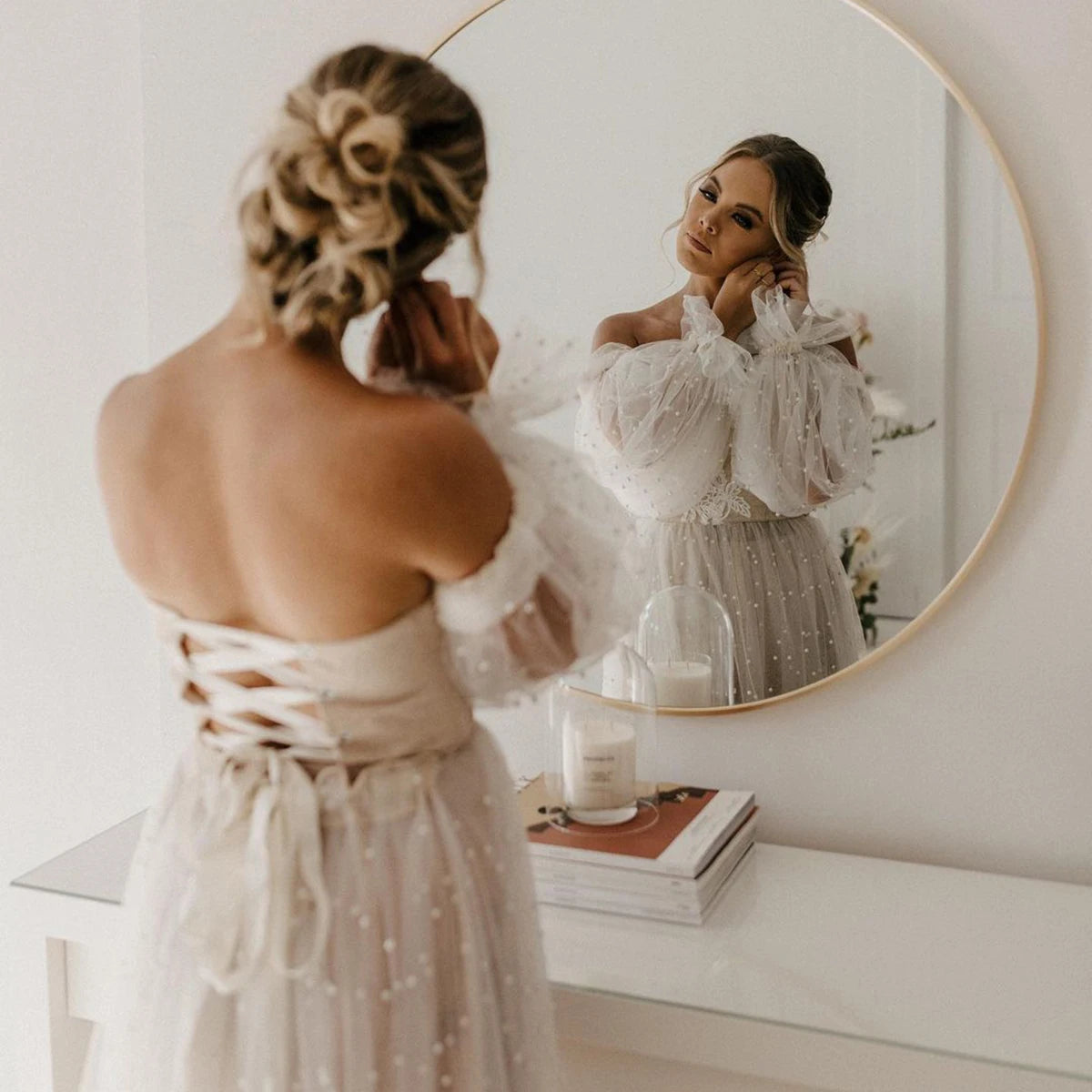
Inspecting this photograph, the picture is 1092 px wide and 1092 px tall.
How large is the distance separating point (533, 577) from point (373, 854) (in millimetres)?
262

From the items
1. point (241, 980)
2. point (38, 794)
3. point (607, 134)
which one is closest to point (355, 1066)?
point (241, 980)

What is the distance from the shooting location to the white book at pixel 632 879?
1.33 m

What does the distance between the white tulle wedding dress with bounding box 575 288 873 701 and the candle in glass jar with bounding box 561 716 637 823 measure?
171 millimetres

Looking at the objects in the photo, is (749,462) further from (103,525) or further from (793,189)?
(103,525)

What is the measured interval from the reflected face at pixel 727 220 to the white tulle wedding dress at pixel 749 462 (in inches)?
1.7

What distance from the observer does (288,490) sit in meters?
1.00

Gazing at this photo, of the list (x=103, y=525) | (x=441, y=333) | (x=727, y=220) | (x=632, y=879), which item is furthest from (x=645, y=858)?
(x=103, y=525)

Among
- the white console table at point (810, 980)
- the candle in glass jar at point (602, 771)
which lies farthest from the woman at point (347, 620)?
the candle in glass jar at point (602, 771)

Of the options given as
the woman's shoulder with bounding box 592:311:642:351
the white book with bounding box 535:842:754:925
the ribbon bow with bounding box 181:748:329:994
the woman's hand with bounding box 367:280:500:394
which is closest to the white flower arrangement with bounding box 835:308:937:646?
the woman's shoulder with bounding box 592:311:642:351

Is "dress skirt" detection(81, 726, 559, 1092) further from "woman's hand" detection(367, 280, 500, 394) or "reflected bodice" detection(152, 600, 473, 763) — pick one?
"woman's hand" detection(367, 280, 500, 394)

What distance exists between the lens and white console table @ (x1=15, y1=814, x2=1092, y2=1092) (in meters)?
1.15

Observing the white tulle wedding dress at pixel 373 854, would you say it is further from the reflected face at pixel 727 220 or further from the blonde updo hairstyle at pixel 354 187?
the reflected face at pixel 727 220

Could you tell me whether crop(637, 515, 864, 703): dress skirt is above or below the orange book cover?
above

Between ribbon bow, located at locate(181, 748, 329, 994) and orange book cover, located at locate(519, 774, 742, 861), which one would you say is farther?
orange book cover, located at locate(519, 774, 742, 861)
